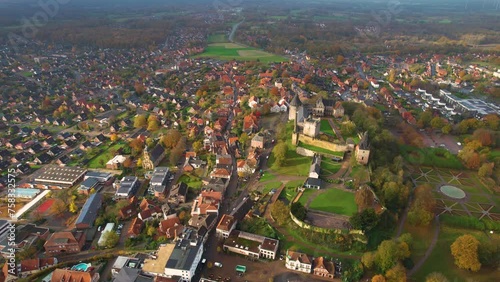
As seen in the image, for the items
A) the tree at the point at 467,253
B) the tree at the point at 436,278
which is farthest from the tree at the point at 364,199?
the tree at the point at 436,278

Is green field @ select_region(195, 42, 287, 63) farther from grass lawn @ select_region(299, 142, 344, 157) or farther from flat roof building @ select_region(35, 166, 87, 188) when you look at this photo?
flat roof building @ select_region(35, 166, 87, 188)

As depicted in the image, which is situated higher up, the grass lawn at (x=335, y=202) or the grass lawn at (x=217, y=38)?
the grass lawn at (x=217, y=38)

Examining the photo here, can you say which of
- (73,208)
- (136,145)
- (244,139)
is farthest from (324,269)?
(136,145)

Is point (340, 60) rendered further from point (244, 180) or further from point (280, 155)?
point (244, 180)

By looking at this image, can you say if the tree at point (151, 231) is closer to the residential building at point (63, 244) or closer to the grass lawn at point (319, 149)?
the residential building at point (63, 244)

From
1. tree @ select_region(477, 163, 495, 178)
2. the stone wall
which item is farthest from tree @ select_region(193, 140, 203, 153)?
tree @ select_region(477, 163, 495, 178)

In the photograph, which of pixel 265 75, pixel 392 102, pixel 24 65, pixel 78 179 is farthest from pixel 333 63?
pixel 24 65
